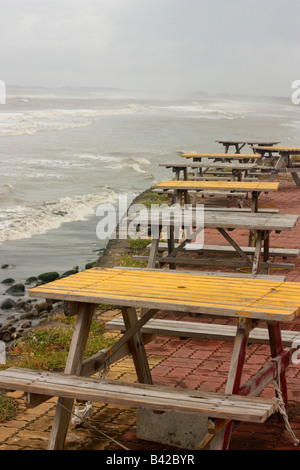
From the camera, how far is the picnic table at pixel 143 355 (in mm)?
3148

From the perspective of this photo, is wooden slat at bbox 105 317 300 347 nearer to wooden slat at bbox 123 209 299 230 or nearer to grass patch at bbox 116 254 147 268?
wooden slat at bbox 123 209 299 230

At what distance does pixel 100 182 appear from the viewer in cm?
2186

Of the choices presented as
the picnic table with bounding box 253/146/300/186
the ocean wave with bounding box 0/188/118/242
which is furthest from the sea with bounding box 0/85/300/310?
the picnic table with bounding box 253/146/300/186

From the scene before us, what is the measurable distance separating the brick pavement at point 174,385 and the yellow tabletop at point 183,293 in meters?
0.73

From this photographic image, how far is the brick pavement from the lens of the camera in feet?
12.7

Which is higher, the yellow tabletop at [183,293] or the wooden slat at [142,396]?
the yellow tabletop at [183,293]

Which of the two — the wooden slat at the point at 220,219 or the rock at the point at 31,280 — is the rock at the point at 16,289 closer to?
the rock at the point at 31,280

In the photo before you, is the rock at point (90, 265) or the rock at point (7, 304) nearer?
the rock at point (7, 304)

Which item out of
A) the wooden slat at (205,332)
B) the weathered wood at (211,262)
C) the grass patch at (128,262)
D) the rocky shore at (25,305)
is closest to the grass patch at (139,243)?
the rocky shore at (25,305)

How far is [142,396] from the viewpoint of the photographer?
3223 millimetres

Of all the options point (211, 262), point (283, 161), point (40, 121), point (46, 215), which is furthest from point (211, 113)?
point (211, 262)

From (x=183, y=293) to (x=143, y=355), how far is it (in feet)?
2.64

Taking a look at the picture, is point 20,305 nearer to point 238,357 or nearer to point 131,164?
point 238,357

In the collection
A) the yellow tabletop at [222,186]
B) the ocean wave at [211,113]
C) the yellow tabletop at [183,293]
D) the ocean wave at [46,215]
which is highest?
the ocean wave at [211,113]
